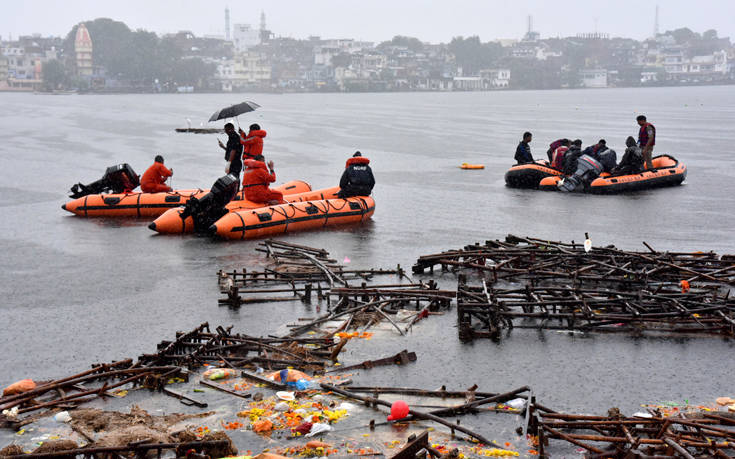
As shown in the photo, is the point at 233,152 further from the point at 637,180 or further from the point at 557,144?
the point at 637,180

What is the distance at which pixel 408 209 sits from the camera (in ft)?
76.9

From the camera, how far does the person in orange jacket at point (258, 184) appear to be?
19.4 m

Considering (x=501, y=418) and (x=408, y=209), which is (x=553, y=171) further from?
(x=501, y=418)

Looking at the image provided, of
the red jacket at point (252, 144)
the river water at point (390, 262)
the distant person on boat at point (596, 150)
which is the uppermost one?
the red jacket at point (252, 144)

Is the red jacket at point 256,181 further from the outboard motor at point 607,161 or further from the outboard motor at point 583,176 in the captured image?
the outboard motor at point 607,161

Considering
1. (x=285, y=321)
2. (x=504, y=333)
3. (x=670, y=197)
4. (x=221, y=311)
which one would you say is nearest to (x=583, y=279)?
(x=504, y=333)

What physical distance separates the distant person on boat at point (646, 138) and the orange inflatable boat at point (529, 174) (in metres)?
2.89

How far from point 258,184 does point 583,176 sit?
1197 cm

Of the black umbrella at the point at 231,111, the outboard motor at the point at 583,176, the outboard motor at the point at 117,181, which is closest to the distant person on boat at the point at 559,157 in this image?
the outboard motor at the point at 583,176

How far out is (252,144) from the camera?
68.6ft

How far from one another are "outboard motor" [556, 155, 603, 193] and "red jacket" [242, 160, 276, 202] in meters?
11.2

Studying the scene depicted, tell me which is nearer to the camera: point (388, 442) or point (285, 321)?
point (388, 442)

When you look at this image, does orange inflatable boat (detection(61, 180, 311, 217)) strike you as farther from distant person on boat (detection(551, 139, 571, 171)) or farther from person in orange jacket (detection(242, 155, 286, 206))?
distant person on boat (detection(551, 139, 571, 171))

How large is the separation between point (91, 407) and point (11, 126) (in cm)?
6835
